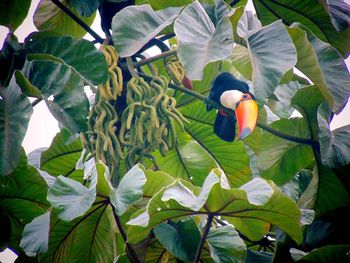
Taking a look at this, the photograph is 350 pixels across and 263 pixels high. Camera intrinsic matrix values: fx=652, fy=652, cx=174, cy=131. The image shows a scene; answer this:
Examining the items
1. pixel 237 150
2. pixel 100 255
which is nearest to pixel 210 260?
pixel 100 255

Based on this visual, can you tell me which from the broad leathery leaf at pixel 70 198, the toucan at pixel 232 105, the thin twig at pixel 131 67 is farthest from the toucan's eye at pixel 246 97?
the broad leathery leaf at pixel 70 198

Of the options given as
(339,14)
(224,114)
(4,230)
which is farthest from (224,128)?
(4,230)

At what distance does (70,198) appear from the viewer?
1.34 meters

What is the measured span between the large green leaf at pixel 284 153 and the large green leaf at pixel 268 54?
0.27 metres

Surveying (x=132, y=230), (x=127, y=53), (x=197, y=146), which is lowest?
(x=197, y=146)

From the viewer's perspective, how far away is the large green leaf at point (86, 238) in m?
1.50

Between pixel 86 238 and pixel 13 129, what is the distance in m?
0.36

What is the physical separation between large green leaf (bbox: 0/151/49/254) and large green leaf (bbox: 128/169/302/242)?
358 mm

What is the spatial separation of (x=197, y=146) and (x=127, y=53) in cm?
47

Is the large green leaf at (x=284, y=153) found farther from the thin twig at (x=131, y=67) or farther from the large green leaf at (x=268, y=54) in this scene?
the thin twig at (x=131, y=67)

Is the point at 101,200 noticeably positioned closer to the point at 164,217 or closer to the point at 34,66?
the point at 164,217

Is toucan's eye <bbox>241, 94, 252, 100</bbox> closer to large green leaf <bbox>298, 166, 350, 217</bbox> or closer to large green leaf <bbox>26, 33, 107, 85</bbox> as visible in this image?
large green leaf <bbox>298, 166, 350, 217</bbox>

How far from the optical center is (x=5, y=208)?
1662mm

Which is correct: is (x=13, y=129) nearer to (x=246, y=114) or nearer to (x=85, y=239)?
(x=85, y=239)
